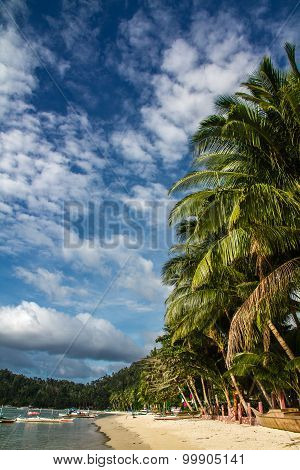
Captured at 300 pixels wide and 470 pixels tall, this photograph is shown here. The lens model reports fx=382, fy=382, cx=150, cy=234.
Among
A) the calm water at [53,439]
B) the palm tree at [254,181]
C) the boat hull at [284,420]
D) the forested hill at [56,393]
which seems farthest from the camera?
the forested hill at [56,393]

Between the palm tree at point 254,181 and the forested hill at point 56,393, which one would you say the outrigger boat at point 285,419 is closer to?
the palm tree at point 254,181

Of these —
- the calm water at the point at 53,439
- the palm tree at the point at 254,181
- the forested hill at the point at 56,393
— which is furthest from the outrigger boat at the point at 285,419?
the forested hill at the point at 56,393

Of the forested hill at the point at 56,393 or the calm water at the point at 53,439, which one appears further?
the forested hill at the point at 56,393

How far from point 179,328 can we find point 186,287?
2.05m

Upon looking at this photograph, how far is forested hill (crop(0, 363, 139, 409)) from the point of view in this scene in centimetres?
13650

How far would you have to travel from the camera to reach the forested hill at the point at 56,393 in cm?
13650

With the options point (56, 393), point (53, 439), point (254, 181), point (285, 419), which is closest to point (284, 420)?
point (285, 419)

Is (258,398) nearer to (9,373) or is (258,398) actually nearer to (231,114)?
(231,114)

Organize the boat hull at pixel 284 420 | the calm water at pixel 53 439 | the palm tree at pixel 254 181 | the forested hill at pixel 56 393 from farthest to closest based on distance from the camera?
1. the forested hill at pixel 56 393
2. the calm water at pixel 53 439
3. the boat hull at pixel 284 420
4. the palm tree at pixel 254 181

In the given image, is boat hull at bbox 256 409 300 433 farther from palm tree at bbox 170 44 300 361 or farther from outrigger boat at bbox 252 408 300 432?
palm tree at bbox 170 44 300 361

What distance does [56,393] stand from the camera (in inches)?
5364

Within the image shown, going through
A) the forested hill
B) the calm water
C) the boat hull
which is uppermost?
the forested hill

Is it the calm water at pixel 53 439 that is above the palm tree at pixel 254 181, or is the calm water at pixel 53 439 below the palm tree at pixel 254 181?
below

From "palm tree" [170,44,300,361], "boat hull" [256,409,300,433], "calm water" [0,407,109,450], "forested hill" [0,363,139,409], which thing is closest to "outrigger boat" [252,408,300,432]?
"boat hull" [256,409,300,433]
